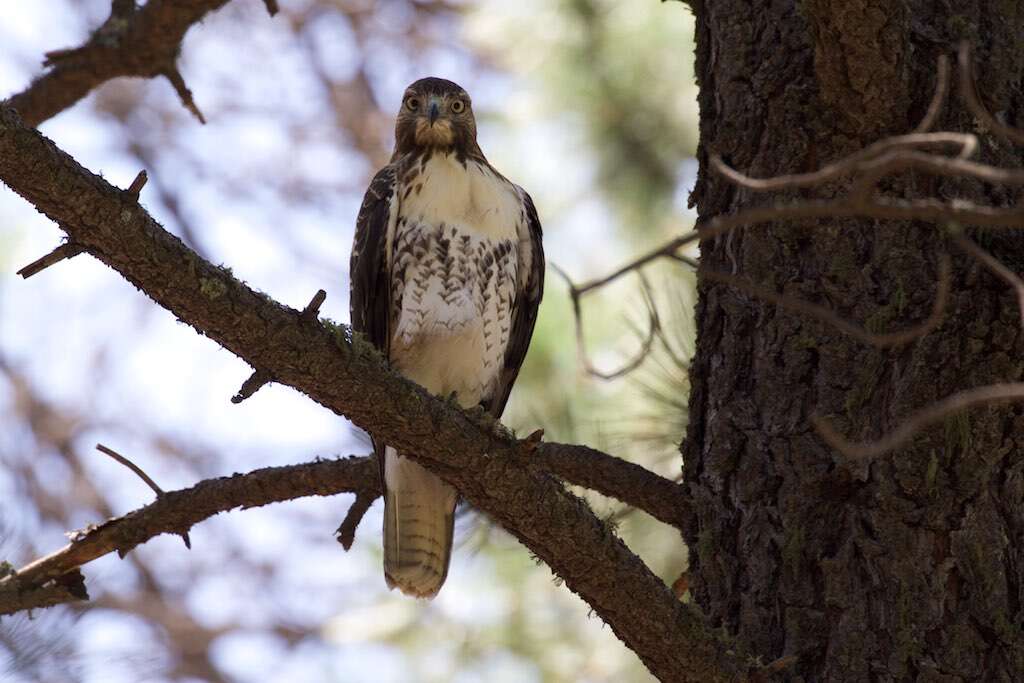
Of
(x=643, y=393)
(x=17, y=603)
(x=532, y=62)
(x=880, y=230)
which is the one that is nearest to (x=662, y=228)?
(x=532, y=62)

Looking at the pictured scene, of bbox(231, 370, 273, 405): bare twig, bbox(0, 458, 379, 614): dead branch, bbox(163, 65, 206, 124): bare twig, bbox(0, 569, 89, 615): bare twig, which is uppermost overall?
bbox(163, 65, 206, 124): bare twig

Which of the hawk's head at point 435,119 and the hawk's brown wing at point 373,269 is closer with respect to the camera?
the hawk's brown wing at point 373,269

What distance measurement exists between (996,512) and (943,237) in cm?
70

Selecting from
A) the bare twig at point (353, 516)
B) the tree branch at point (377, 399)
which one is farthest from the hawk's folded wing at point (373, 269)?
the tree branch at point (377, 399)

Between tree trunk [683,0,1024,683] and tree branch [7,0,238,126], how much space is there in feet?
6.47

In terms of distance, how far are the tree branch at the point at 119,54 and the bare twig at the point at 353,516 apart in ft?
5.34

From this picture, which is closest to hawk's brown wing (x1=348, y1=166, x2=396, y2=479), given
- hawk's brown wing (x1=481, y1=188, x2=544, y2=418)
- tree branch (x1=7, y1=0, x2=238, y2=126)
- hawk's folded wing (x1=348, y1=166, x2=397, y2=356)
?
hawk's folded wing (x1=348, y1=166, x2=397, y2=356)

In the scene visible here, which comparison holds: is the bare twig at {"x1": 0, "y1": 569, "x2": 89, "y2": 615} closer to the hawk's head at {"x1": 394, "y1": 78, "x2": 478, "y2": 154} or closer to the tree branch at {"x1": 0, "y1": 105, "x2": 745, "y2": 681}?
the tree branch at {"x1": 0, "y1": 105, "x2": 745, "y2": 681}

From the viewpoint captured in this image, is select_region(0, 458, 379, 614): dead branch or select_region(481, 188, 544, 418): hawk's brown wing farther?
select_region(481, 188, 544, 418): hawk's brown wing

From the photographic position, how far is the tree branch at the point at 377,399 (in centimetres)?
246

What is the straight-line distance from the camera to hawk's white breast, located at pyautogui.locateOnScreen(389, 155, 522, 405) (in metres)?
4.34

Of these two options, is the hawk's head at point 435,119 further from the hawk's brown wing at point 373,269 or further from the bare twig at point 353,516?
the bare twig at point 353,516

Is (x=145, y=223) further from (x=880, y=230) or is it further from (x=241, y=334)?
(x=880, y=230)

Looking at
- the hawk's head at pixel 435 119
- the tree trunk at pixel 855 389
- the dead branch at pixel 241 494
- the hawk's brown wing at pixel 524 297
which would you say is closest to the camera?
the tree trunk at pixel 855 389
